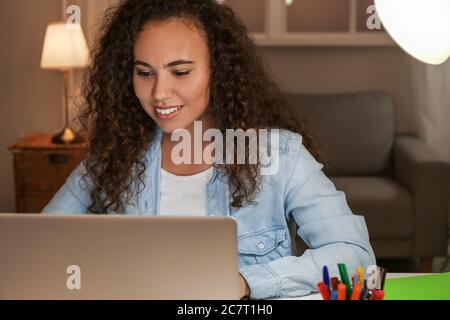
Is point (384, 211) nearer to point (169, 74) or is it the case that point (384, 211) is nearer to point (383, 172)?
point (383, 172)

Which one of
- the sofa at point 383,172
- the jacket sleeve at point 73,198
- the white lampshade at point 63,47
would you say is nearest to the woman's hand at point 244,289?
the jacket sleeve at point 73,198

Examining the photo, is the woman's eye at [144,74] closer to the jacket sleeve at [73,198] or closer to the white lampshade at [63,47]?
the jacket sleeve at [73,198]

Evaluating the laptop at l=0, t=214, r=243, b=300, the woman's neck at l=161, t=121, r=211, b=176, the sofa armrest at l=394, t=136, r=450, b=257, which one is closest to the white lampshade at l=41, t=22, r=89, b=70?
the sofa armrest at l=394, t=136, r=450, b=257

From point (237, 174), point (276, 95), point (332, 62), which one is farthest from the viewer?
point (332, 62)

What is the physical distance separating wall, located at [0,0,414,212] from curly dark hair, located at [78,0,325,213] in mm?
1737

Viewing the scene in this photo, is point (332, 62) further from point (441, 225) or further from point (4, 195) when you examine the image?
point (4, 195)

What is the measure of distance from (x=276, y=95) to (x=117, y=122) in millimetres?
280

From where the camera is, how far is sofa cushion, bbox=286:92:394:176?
2844 millimetres

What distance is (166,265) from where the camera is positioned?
33.6 inches

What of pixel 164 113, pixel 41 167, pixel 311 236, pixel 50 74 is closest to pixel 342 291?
pixel 311 236

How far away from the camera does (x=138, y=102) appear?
52.8 inches

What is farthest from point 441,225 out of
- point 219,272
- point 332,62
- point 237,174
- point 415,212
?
point 219,272

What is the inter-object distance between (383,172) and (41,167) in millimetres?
1164
